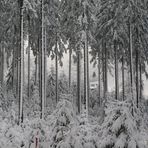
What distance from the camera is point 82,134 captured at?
45.5ft

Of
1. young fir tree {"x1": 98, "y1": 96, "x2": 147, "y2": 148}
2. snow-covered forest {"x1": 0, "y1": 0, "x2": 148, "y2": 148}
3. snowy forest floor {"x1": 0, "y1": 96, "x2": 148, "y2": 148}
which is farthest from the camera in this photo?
snow-covered forest {"x1": 0, "y1": 0, "x2": 148, "y2": 148}

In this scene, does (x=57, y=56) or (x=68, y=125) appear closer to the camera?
(x=68, y=125)

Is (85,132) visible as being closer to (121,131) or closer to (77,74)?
(121,131)

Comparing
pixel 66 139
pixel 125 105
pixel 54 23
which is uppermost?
pixel 54 23

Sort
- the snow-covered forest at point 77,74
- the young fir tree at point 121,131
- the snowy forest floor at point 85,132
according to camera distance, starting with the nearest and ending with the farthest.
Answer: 1. the young fir tree at point 121,131
2. the snowy forest floor at point 85,132
3. the snow-covered forest at point 77,74

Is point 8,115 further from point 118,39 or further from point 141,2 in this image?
point 141,2

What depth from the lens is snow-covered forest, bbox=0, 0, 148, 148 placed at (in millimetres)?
13039

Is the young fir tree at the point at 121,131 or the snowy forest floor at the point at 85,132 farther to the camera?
the snowy forest floor at the point at 85,132

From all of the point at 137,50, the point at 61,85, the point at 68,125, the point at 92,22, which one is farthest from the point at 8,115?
the point at 61,85

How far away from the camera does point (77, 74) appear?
1304 inches

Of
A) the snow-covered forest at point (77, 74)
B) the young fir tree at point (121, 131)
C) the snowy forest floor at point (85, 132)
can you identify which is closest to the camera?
the young fir tree at point (121, 131)

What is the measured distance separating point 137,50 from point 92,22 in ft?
24.4

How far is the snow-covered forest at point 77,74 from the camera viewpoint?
13039 mm

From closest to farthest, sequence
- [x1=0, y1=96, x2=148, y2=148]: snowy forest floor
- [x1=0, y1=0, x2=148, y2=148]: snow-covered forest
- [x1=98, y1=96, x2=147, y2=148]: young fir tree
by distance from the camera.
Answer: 1. [x1=98, y1=96, x2=147, y2=148]: young fir tree
2. [x1=0, y1=96, x2=148, y2=148]: snowy forest floor
3. [x1=0, y1=0, x2=148, y2=148]: snow-covered forest
